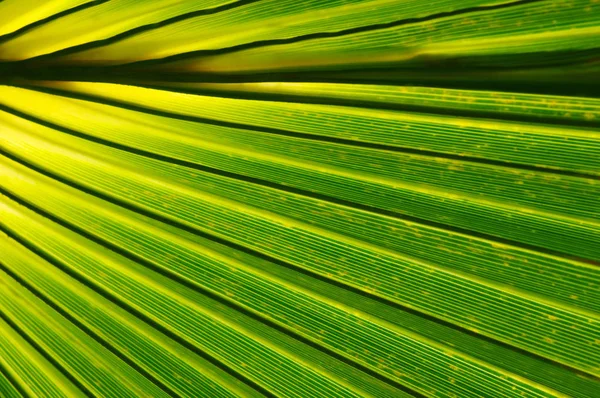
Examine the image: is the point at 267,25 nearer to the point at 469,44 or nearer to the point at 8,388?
the point at 469,44

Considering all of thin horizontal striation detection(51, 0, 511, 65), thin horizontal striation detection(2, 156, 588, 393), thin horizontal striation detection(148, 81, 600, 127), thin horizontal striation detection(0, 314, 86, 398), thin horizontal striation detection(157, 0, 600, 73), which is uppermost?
thin horizontal striation detection(51, 0, 511, 65)

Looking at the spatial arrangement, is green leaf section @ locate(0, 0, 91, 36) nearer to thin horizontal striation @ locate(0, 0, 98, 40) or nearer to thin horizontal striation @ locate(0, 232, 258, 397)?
thin horizontal striation @ locate(0, 0, 98, 40)

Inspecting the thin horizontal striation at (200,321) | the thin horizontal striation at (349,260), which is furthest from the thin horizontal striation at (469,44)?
the thin horizontal striation at (200,321)

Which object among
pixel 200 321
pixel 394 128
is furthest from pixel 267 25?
pixel 200 321

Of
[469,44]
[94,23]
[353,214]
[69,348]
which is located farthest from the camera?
[69,348]

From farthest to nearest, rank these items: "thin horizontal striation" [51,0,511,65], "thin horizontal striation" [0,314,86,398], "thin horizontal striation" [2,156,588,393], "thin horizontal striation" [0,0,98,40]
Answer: "thin horizontal striation" [0,314,86,398]
"thin horizontal striation" [0,0,98,40]
"thin horizontal striation" [2,156,588,393]
"thin horizontal striation" [51,0,511,65]

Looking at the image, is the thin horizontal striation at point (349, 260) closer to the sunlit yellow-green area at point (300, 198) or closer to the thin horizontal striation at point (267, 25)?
the sunlit yellow-green area at point (300, 198)

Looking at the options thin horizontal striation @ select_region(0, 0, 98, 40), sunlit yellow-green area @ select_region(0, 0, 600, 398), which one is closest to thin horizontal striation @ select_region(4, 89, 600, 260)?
sunlit yellow-green area @ select_region(0, 0, 600, 398)

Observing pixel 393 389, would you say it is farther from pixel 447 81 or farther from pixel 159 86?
pixel 159 86
